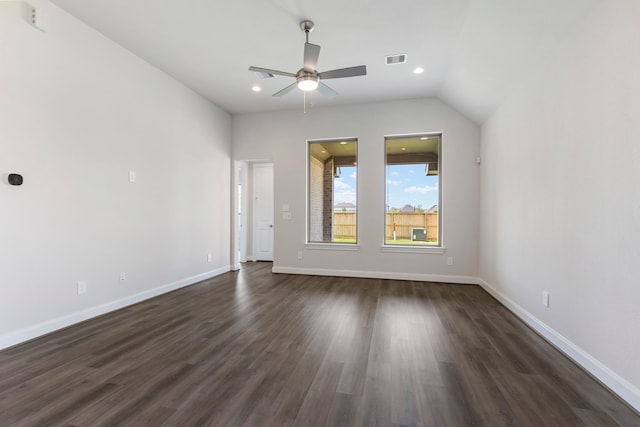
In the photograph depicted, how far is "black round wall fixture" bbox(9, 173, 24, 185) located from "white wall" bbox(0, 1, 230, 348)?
0.04m

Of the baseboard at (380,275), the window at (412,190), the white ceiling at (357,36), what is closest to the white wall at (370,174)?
the baseboard at (380,275)

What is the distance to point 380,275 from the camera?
5172mm

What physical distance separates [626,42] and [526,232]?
1.89 metres

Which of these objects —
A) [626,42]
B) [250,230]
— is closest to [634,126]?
[626,42]

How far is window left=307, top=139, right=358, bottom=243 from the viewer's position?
18.2ft

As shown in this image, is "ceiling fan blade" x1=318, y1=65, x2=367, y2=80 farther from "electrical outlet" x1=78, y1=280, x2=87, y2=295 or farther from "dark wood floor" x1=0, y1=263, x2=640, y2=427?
"electrical outlet" x1=78, y1=280, x2=87, y2=295

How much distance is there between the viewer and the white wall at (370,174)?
4.86 meters

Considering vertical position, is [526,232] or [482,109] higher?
[482,109]

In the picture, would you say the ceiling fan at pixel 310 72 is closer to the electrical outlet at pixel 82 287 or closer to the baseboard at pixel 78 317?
the electrical outlet at pixel 82 287

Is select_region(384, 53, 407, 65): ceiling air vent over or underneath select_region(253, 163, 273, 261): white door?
over

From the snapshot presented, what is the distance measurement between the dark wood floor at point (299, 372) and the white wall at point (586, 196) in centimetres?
31

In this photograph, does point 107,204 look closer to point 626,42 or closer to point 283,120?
point 283,120

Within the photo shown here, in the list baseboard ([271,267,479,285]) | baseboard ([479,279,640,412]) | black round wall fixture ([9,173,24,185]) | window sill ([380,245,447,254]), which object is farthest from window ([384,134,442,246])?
black round wall fixture ([9,173,24,185])

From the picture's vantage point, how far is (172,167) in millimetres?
4312
